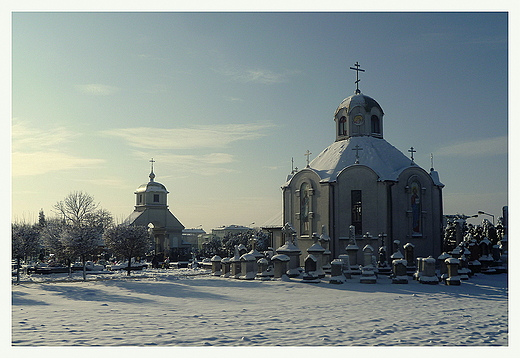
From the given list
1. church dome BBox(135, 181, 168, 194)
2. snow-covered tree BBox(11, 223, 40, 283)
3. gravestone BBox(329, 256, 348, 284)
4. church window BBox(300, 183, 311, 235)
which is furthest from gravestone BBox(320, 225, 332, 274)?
church dome BBox(135, 181, 168, 194)

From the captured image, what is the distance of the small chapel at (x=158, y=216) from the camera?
227 ft

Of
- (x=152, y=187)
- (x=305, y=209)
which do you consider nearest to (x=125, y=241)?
(x=305, y=209)

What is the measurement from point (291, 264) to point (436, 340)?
16.9 metres

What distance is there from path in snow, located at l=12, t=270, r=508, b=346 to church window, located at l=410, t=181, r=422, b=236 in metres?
10.2

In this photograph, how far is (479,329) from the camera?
36.2 ft

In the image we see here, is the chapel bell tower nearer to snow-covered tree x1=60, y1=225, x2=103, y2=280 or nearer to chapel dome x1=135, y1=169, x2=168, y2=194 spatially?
snow-covered tree x1=60, y1=225, x2=103, y2=280

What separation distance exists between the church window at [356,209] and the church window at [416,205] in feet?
13.0

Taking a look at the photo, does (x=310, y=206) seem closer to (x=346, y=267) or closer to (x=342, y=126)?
(x=346, y=267)

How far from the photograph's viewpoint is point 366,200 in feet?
102

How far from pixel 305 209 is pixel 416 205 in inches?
318

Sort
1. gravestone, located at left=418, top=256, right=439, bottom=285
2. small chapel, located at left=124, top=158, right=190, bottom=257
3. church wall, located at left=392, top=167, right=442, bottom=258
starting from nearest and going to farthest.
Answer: gravestone, located at left=418, top=256, right=439, bottom=285 → church wall, located at left=392, top=167, right=442, bottom=258 → small chapel, located at left=124, top=158, right=190, bottom=257

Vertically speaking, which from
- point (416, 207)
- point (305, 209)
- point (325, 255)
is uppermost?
point (416, 207)

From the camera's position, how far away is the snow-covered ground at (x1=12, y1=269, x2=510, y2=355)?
387 inches

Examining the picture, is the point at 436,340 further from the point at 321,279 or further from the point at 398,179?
the point at 398,179
